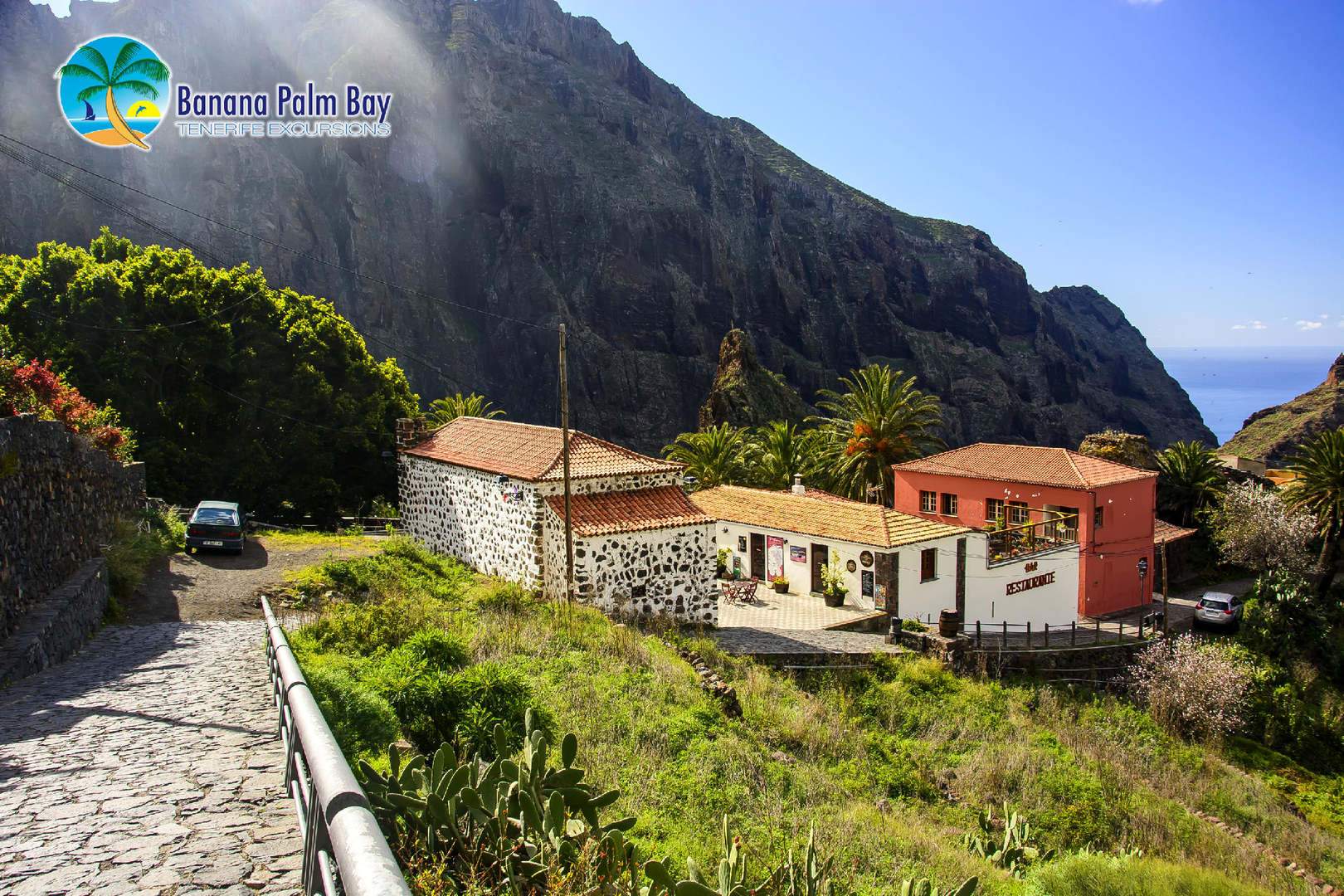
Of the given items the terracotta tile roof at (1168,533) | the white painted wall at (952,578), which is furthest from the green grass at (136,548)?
the terracotta tile roof at (1168,533)

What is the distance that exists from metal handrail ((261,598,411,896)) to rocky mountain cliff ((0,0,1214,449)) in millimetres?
86307

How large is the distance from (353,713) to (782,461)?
112 feet

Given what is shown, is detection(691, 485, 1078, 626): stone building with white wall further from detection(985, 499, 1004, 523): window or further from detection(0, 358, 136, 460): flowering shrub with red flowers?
detection(0, 358, 136, 460): flowering shrub with red flowers

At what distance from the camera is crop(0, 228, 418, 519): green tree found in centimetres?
3431

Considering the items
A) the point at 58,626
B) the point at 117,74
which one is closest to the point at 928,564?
the point at 58,626

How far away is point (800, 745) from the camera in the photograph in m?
14.7

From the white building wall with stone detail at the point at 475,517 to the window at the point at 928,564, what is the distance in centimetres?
1295

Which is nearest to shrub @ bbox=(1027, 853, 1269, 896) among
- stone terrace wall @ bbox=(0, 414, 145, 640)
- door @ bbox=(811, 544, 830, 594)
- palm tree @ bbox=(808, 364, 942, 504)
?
stone terrace wall @ bbox=(0, 414, 145, 640)

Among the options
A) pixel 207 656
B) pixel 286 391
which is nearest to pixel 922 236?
pixel 286 391

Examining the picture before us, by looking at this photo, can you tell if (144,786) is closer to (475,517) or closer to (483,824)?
(483,824)

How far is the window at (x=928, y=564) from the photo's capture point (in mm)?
27578

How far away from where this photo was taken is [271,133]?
277 feet

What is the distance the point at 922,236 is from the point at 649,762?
167 metres

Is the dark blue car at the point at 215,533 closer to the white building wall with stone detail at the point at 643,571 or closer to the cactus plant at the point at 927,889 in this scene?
the white building wall with stone detail at the point at 643,571
